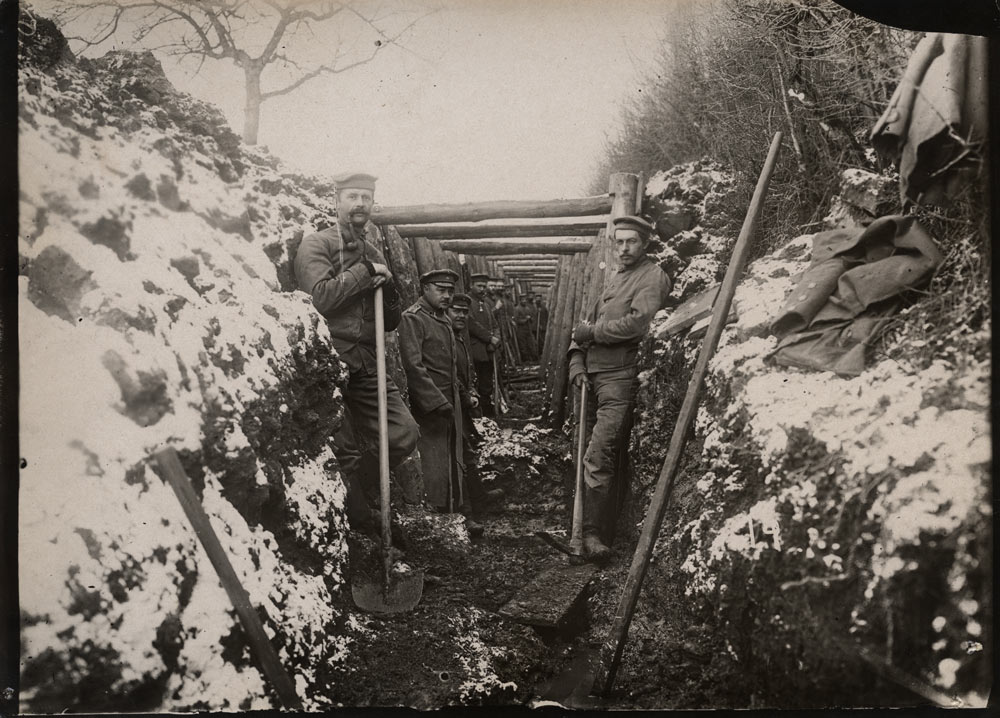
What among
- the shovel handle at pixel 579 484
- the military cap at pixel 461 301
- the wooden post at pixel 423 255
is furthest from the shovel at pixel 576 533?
the wooden post at pixel 423 255

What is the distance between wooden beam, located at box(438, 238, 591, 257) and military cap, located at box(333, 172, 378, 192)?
50 cm

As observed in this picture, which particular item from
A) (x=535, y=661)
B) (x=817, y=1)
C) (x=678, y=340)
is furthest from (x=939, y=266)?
(x=535, y=661)

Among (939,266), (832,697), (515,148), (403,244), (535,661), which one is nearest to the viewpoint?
(832,697)

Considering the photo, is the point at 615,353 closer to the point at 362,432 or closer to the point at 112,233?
the point at 362,432

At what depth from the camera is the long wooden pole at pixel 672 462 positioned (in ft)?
9.12

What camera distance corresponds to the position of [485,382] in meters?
3.62

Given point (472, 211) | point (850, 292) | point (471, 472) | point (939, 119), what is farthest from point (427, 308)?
point (939, 119)

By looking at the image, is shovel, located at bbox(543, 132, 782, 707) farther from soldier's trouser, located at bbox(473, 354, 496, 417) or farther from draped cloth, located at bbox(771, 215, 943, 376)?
soldier's trouser, located at bbox(473, 354, 496, 417)

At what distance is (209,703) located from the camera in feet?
8.13

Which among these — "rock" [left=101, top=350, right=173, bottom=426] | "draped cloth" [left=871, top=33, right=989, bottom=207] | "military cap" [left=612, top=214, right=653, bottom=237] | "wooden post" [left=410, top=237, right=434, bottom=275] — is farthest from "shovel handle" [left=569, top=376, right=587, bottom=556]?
"rock" [left=101, top=350, right=173, bottom=426]

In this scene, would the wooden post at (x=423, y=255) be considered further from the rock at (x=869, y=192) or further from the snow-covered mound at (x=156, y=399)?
the rock at (x=869, y=192)

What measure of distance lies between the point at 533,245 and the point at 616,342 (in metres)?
0.66

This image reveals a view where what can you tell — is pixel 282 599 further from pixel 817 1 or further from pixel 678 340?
pixel 817 1

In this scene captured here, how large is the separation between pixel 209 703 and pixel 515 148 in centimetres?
252
